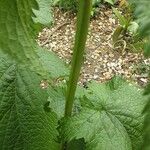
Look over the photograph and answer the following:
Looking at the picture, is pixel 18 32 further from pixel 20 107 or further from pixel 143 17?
pixel 20 107

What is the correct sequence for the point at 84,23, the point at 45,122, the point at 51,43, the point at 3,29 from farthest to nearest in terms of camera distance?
the point at 51,43 → the point at 45,122 → the point at 84,23 → the point at 3,29

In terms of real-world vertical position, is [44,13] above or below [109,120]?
above

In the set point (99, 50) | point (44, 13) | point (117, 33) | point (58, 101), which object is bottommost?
point (99, 50)

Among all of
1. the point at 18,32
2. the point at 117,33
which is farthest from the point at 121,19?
the point at 18,32

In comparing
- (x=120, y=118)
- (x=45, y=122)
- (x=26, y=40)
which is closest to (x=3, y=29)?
(x=26, y=40)

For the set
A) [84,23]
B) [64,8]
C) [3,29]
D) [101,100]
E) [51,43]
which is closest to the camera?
[3,29]

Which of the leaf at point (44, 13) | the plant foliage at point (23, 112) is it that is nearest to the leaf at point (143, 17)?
the plant foliage at point (23, 112)

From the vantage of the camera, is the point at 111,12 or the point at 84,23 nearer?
the point at 84,23

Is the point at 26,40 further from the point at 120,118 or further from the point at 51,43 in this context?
the point at 51,43
